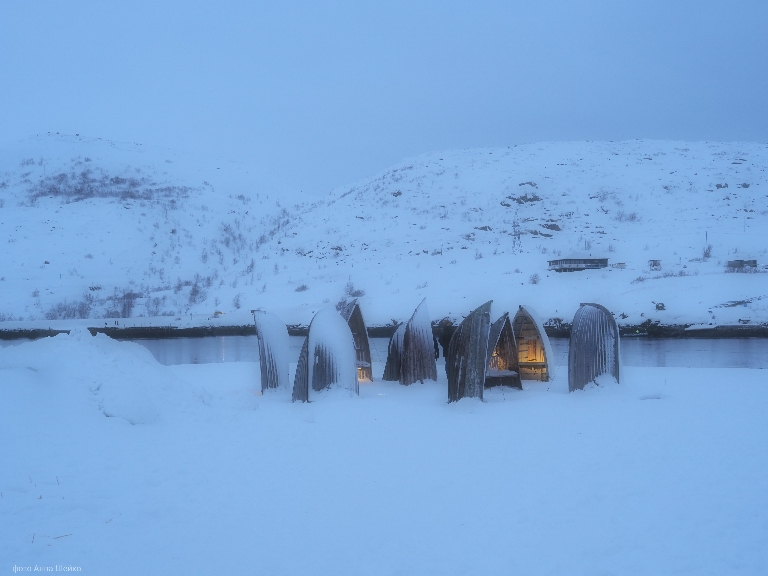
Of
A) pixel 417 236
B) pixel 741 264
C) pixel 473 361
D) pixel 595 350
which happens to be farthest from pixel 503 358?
pixel 417 236

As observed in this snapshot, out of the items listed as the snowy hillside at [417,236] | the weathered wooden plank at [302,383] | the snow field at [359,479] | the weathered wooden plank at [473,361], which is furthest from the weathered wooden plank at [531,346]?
the snowy hillside at [417,236]

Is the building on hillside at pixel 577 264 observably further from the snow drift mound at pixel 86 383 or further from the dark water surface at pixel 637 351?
the snow drift mound at pixel 86 383

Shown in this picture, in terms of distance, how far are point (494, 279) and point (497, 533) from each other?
22.3 m

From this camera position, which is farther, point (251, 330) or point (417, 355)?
point (251, 330)

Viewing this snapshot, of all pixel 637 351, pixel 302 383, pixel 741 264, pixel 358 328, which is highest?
pixel 741 264

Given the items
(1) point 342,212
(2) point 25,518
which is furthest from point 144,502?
(1) point 342,212

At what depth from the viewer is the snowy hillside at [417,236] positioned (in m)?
26.0

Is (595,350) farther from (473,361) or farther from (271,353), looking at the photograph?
(271,353)

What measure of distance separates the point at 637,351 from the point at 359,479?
16.0 m

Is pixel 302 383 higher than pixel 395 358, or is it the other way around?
pixel 395 358

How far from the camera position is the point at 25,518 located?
517 cm

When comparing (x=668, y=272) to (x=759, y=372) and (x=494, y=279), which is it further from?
(x=759, y=372)

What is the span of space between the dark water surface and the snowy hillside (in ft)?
5.72

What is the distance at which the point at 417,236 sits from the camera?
3569 cm
